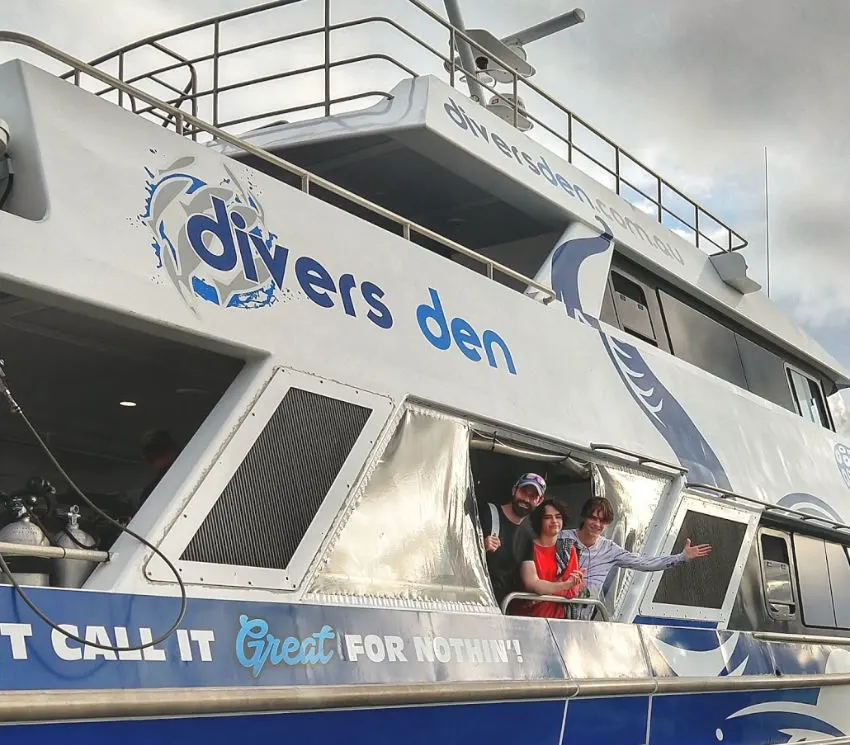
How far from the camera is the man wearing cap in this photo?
5.06 metres

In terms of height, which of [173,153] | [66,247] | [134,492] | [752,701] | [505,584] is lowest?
[752,701]

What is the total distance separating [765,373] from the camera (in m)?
8.98

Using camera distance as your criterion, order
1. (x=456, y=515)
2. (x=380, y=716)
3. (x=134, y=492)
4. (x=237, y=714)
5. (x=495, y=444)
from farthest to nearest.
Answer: (x=134, y=492) → (x=495, y=444) → (x=456, y=515) → (x=380, y=716) → (x=237, y=714)

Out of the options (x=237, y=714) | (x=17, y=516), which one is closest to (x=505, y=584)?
(x=237, y=714)

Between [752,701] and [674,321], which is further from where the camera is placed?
[674,321]

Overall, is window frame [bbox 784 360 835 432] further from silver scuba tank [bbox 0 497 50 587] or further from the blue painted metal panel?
silver scuba tank [bbox 0 497 50 587]

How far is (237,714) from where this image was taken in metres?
3.28

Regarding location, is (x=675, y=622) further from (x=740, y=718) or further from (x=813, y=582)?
(x=813, y=582)

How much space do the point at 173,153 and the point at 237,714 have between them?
6.46 feet

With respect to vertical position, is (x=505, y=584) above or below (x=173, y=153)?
below

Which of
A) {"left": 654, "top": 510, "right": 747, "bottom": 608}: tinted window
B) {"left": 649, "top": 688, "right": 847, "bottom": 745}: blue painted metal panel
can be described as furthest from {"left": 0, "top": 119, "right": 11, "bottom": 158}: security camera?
{"left": 654, "top": 510, "right": 747, "bottom": 608}: tinted window

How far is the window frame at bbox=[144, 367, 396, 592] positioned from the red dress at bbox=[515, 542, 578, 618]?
1232 millimetres

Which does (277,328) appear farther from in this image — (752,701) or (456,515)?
(752,701)

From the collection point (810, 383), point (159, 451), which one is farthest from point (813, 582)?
point (159, 451)
